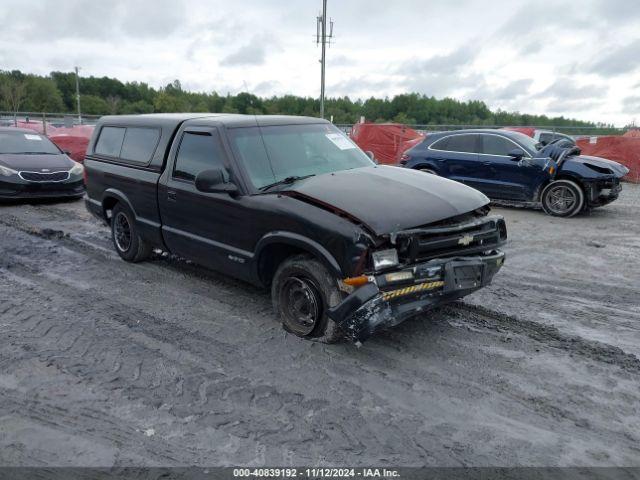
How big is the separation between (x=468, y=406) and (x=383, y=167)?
2.71m

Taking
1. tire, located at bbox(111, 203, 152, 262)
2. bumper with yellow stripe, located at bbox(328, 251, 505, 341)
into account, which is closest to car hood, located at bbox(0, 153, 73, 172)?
tire, located at bbox(111, 203, 152, 262)

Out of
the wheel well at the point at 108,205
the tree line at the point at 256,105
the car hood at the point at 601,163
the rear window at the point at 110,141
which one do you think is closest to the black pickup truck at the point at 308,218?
the rear window at the point at 110,141

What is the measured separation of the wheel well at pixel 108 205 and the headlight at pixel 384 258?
4181 mm

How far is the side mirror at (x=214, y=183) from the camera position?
14.9 feet

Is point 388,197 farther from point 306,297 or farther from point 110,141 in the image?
point 110,141

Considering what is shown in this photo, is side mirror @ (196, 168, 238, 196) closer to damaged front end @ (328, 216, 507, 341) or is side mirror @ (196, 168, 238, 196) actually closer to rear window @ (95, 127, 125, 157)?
damaged front end @ (328, 216, 507, 341)

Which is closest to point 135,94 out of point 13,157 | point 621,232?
point 13,157

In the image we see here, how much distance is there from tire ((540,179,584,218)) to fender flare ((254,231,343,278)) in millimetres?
7433

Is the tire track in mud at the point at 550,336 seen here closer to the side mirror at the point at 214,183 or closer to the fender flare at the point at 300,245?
the fender flare at the point at 300,245

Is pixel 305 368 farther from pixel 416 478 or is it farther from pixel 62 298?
pixel 62 298

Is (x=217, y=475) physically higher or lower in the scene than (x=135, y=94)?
lower

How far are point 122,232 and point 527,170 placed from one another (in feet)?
24.8

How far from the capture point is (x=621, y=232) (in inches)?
341

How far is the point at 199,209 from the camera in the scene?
510 cm
